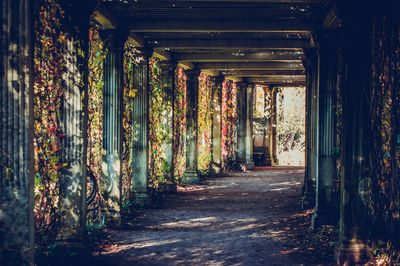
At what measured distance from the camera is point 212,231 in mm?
7531

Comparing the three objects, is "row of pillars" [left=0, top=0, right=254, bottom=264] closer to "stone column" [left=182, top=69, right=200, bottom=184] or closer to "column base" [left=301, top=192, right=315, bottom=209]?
"column base" [left=301, top=192, right=315, bottom=209]

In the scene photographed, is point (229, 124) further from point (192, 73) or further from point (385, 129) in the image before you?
point (385, 129)

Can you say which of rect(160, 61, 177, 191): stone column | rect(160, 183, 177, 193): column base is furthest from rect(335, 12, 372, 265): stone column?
rect(160, 61, 177, 191): stone column

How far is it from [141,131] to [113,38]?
2.51 meters

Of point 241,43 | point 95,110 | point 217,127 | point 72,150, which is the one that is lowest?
point 72,150

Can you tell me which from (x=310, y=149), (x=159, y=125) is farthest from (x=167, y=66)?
(x=310, y=149)

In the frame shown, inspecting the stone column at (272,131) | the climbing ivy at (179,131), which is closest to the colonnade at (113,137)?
the climbing ivy at (179,131)

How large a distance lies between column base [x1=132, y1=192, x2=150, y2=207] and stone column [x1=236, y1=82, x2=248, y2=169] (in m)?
9.04

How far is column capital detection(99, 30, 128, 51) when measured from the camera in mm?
7512

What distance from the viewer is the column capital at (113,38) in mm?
7512

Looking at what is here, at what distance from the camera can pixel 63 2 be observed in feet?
16.9

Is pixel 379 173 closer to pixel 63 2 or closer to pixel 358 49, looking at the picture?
pixel 358 49

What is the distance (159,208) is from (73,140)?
14.9 ft

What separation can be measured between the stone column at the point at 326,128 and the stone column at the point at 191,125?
20.5 feet
